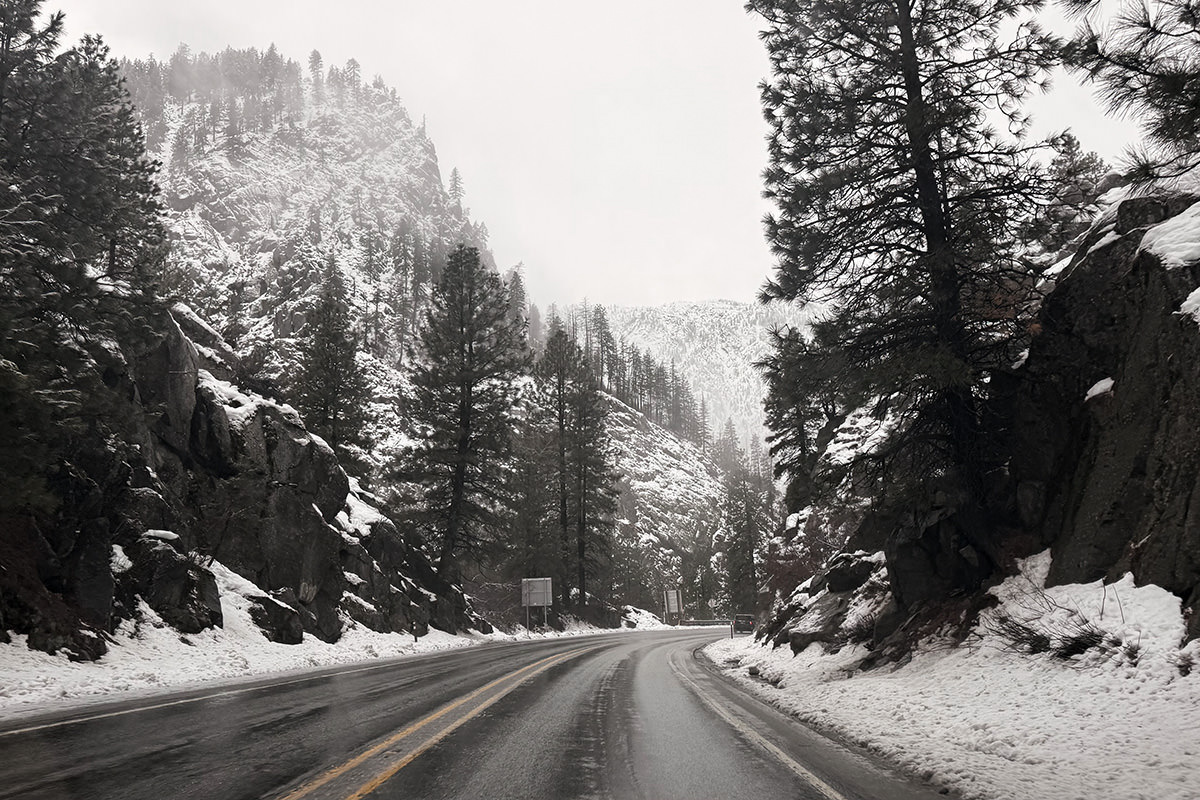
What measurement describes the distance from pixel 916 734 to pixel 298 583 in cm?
1911

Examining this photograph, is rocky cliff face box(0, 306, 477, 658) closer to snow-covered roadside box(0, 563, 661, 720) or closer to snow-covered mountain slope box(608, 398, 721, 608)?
snow-covered roadside box(0, 563, 661, 720)

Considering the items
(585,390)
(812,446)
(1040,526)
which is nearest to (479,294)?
(585,390)

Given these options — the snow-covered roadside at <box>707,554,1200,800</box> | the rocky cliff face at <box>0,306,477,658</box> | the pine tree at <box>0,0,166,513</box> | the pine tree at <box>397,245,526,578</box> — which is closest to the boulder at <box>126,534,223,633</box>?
the rocky cliff face at <box>0,306,477,658</box>

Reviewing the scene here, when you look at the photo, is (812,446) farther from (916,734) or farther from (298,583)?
(916,734)

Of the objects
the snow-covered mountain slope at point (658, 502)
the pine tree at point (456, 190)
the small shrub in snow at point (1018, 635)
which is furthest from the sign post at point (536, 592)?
the pine tree at point (456, 190)

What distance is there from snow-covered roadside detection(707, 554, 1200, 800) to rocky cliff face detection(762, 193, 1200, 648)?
0.42 metres

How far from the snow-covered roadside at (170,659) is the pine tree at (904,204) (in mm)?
12662

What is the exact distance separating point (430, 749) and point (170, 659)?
10.7 metres

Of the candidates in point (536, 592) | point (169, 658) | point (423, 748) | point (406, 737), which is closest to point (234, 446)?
point (169, 658)

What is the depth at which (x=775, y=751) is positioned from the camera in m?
6.16

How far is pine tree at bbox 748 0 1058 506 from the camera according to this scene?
10.3 m

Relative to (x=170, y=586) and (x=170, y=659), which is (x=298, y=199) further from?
(x=170, y=659)

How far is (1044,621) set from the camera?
791 centimetres

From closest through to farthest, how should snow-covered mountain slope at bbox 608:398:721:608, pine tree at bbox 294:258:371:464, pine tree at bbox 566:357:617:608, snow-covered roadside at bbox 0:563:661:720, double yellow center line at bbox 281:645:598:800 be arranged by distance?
double yellow center line at bbox 281:645:598:800 → snow-covered roadside at bbox 0:563:661:720 → pine tree at bbox 294:258:371:464 → pine tree at bbox 566:357:617:608 → snow-covered mountain slope at bbox 608:398:721:608
